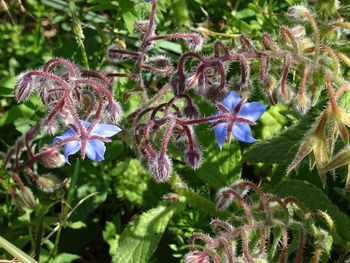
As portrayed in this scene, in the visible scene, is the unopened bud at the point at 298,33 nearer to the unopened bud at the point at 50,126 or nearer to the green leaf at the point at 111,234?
the unopened bud at the point at 50,126

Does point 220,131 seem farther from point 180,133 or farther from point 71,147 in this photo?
point 71,147

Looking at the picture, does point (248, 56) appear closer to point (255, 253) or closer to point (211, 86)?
point (211, 86)

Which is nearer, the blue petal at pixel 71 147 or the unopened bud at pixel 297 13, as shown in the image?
the blue petal at pixel 71 147

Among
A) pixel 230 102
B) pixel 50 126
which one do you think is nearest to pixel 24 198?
pixel 50 126

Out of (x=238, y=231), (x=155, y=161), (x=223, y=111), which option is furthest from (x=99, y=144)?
(x=238, y=231)

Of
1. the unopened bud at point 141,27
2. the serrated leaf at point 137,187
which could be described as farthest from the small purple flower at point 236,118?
the serrated leaf at point 137,187

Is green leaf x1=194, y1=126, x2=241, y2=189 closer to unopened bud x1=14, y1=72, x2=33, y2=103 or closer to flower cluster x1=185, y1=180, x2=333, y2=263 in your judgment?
flower cluster x1=185, y1=180, x2=333, y2=263
